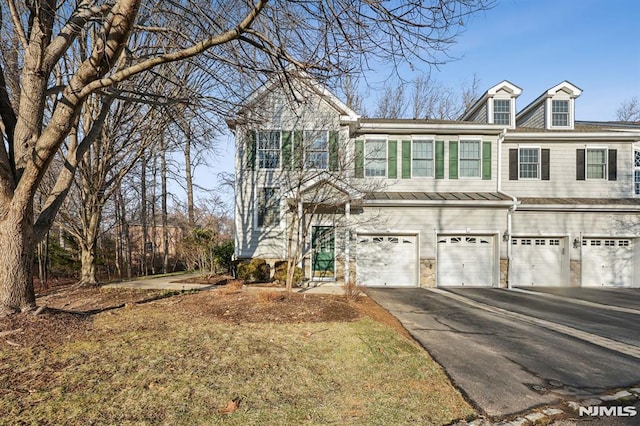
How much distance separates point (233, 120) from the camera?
7.56 m

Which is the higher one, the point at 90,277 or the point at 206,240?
the point at 206,240

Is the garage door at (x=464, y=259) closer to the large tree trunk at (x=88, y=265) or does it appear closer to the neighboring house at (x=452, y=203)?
the neighboring house at (x=452, y=203)

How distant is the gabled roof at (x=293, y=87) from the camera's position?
5363 millimetres

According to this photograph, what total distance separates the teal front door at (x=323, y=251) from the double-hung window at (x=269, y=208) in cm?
167

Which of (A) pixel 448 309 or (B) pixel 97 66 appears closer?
(B) pixel 97 66

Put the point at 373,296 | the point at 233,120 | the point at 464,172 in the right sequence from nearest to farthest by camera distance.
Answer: the point at 233,120
the point at 373,296
the point at 464,172

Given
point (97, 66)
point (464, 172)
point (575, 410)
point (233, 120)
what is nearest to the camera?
point (575, 410)

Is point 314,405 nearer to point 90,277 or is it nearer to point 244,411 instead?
point 244,411

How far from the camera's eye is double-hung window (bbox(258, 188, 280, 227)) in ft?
44.8

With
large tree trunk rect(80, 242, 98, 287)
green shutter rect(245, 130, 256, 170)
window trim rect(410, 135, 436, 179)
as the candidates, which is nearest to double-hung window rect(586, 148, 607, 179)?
window trim rect(410, 135, 436, 179)

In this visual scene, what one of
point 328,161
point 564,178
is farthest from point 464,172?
point 328,161

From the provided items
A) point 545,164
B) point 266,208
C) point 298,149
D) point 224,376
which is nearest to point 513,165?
point 545,164

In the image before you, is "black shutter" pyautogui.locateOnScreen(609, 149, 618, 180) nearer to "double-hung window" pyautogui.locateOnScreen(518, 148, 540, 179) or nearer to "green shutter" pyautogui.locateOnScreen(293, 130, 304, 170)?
"double-hung window" pyautogui.locateOnScreen(518, 148, 540, 179)

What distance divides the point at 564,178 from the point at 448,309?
9.82m
